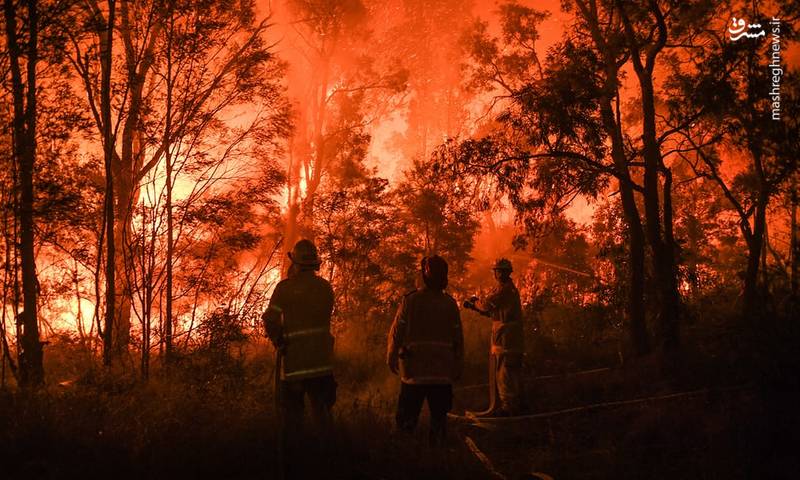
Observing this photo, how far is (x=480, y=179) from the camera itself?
11898 millimetres

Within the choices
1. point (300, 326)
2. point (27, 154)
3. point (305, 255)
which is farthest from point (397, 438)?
point (27, 154)

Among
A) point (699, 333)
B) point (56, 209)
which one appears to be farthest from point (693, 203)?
point (56, 209)

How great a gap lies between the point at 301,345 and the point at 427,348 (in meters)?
1.17

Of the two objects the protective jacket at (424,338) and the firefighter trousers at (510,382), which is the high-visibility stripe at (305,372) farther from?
the firefighter trousers at (510,382)

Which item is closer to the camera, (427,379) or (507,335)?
(427,379)

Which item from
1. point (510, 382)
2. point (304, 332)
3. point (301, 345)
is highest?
point (304, 332)

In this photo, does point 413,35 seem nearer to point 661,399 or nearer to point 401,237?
point 401,237

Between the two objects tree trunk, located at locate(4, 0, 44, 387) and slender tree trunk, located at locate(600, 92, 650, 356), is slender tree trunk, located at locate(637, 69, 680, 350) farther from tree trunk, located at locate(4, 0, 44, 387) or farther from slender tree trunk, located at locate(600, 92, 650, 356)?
tree trunk, located at locate(4, 0, 44, 387)

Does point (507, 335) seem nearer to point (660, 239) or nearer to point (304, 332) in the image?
point (304, 332)

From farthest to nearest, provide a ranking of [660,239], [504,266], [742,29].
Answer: [742,29] < [660,239] < [504,266]

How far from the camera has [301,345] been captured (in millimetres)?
5434

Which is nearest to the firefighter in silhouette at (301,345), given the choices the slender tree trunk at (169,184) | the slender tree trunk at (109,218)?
the slender tree trunk at (109,218)

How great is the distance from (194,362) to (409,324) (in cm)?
666

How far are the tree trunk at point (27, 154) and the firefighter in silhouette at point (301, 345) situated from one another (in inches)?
211
